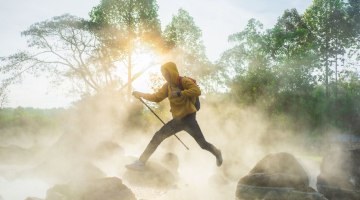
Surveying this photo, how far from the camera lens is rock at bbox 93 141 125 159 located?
50.1ft

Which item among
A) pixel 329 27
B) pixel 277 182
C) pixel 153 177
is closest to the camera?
pixel 277 182

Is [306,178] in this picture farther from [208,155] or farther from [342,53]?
[342,53]

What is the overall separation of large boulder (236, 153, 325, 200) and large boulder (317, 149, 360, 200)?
1.31 m

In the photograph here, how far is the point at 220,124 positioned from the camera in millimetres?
21609

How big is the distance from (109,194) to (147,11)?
19.6 m

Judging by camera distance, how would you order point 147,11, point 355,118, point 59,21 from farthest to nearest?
point 355,118, point 147,11, point 59,21

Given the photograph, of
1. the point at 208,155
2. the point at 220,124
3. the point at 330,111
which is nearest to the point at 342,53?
the point at 330,111

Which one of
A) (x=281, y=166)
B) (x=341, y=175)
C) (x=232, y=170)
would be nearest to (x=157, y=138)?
(x=281, y=166)

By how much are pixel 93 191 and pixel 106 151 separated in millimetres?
8249

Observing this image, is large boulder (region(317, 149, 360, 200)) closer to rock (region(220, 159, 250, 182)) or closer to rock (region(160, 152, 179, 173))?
rock (region(220, 159, 250, 182))

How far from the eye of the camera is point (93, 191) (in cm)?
735

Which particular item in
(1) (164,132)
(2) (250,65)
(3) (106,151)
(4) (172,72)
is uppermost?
(2) (250,65)

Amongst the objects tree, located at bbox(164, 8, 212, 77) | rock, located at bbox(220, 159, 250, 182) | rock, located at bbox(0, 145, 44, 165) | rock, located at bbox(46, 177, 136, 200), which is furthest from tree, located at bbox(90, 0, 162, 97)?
rock, located at bbox(46, 177, 136, 200)

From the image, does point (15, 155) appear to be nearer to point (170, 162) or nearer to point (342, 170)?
point (170, 162)
